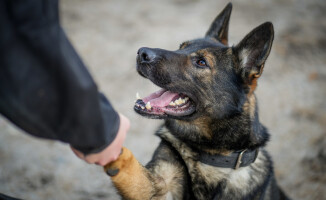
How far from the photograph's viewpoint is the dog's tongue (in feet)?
8.25

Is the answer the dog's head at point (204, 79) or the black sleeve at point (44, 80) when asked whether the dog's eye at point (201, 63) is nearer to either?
the dog's head at point (204, 79)

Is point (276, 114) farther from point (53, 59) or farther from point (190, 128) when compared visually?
point (53, 59)

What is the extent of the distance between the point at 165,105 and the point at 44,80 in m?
1.46

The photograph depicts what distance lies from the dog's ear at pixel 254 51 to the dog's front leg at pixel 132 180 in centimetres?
119

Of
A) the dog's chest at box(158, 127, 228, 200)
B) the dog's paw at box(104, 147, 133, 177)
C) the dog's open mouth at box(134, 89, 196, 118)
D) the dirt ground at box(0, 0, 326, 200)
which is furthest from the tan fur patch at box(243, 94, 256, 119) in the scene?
the dirt ground at box(0, 0, 326, 200)

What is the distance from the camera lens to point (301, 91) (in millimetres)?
5254

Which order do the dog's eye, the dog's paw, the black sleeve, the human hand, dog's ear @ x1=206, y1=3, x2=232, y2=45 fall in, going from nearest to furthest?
the black sleeve < the human hand < the dog's paw < the dog's eye < dog's ear @ x1=206, y1=3, x2=232, y2=45

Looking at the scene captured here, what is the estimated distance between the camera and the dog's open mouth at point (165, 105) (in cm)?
239

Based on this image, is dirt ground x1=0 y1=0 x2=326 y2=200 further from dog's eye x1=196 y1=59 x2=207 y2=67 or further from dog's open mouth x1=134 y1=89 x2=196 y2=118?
dog's eye x1=196 y1=59 x2=207 y2=67

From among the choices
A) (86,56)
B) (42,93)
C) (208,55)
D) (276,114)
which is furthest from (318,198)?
(86,56)

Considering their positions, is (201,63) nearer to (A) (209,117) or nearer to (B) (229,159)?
(A) (209,117)

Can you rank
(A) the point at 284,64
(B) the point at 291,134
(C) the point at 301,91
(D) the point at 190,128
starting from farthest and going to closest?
(A) the point at 284,64 → (C) the point at 301,91 → (B) the point at 291,134 → (D) the point at 190,128

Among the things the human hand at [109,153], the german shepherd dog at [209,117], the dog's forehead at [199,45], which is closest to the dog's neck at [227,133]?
the german shepherd dog at [209,117]

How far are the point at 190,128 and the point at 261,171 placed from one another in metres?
0.80
